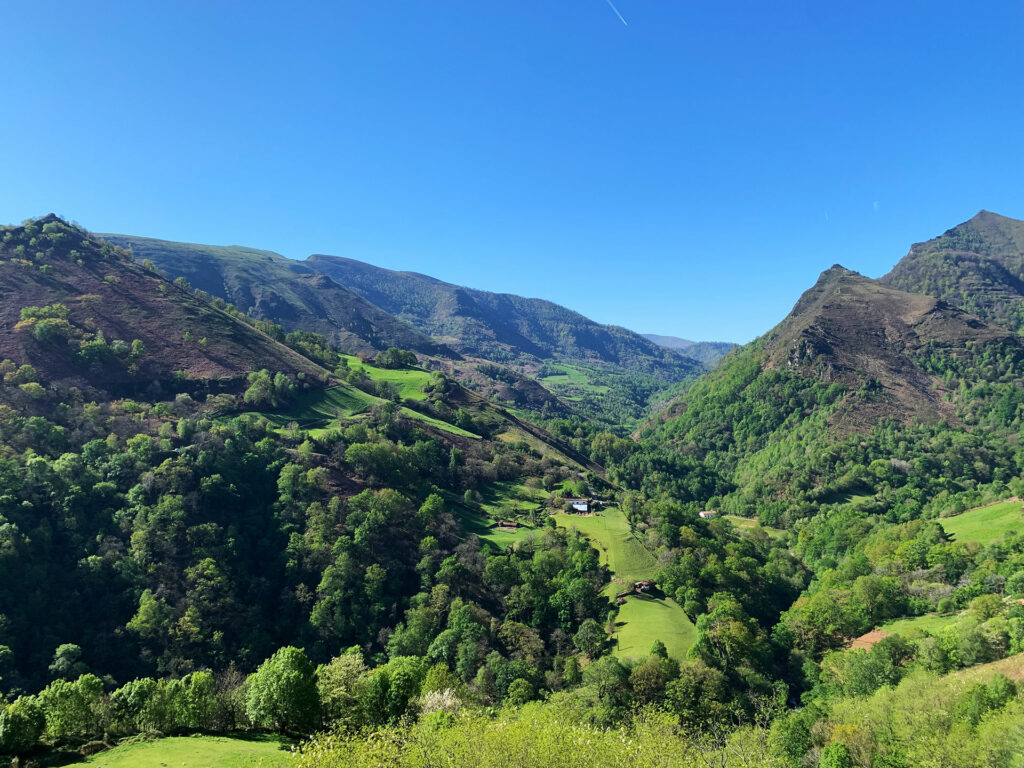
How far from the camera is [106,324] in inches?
5349

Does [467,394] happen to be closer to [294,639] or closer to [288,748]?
[294,639]

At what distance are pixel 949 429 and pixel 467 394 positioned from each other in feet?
590

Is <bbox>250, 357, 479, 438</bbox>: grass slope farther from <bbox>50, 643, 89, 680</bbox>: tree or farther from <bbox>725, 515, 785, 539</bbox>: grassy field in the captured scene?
<bbox>725, 515, 785, 539</bbox>: grassy field

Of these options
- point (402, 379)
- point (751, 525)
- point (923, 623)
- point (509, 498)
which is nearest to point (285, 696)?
point (509, 498)

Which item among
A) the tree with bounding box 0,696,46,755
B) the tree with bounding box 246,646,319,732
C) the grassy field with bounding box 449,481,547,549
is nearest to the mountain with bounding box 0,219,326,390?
the grassy field with bounding box 449,481,547,549

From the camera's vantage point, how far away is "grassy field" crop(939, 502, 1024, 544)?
295 feet

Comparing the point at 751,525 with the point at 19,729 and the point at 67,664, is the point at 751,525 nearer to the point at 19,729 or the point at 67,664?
the point at 67,664

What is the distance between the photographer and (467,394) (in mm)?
183500

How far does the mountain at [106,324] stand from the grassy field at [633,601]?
341 feet

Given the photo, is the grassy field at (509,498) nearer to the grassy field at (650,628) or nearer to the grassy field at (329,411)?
the grassy field at (329,411)

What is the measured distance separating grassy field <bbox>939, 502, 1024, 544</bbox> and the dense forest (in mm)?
1274

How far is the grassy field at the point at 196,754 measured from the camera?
31797 millimetres

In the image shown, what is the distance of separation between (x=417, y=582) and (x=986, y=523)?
116m

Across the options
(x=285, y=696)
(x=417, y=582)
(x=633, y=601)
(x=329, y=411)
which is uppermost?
(x=329, y=411)
